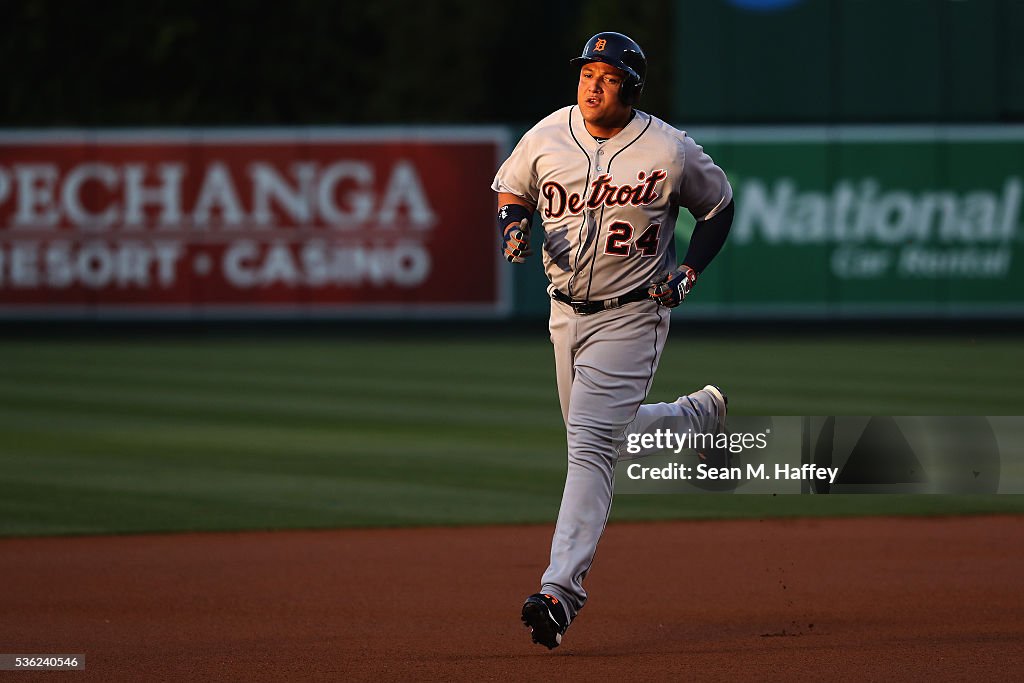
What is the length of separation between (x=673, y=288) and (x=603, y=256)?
25 centimetres

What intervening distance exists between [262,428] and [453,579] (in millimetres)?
→ 5672

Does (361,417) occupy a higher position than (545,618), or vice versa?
(361,417)

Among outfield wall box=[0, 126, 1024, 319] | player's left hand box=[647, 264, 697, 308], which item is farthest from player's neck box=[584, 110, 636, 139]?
outfield wall box=[0, 126, 1024, 319]

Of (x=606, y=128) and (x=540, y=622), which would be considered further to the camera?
(x=606, y=128)

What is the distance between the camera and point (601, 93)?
18.2ft

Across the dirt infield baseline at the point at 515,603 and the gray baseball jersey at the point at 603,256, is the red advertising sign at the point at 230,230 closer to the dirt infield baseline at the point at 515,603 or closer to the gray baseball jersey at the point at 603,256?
the dirt infield baseline at the point at 515,603

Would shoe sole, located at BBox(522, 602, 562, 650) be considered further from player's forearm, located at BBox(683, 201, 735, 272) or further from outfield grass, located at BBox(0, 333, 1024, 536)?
outfield grass, located at BBox(0, 333, 1024, 536)

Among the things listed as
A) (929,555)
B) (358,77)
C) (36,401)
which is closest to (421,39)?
(358,77)

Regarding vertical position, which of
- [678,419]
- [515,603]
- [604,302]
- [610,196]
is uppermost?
[610,196]

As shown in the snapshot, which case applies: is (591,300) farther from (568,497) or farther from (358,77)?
(358,77)

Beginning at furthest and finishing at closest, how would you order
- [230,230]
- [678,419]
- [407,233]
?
[407,233] → [230,230] → [678,419]

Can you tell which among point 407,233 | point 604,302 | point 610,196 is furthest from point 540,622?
point 407,233

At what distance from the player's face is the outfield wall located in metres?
14.9

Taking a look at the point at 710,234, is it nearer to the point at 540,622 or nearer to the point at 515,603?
the point at 540,622
